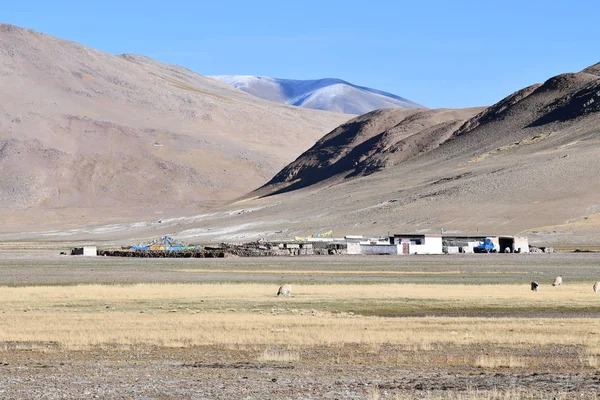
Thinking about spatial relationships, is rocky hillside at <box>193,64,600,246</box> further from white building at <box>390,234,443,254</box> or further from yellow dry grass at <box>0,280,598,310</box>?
yellow dry grass at <box>0,280,598,310</box>

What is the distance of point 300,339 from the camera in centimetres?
2602

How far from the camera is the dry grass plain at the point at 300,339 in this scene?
18.4 m

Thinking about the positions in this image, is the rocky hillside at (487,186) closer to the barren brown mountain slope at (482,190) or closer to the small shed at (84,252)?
the barren brown mountain slope at (482,190)

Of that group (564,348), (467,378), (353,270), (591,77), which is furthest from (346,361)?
(591,77)

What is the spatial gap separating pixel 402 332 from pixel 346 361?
18.9 feet

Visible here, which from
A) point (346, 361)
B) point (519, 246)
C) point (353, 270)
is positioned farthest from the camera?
point (519, 246)

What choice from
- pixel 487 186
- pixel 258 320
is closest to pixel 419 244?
pixel 487 186

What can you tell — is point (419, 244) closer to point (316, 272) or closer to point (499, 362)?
point (316, 272)

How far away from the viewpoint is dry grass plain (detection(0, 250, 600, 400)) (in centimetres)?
1839

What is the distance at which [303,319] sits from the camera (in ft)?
105

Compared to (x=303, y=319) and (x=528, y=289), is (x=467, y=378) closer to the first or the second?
(x=303, y=319)

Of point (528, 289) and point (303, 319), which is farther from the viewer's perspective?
point (528, 289)

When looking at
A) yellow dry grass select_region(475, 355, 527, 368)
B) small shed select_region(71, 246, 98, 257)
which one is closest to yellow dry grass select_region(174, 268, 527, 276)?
small shed select_region(71, 246, 98, 257)

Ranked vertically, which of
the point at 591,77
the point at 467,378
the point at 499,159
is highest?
the point at 591,77
